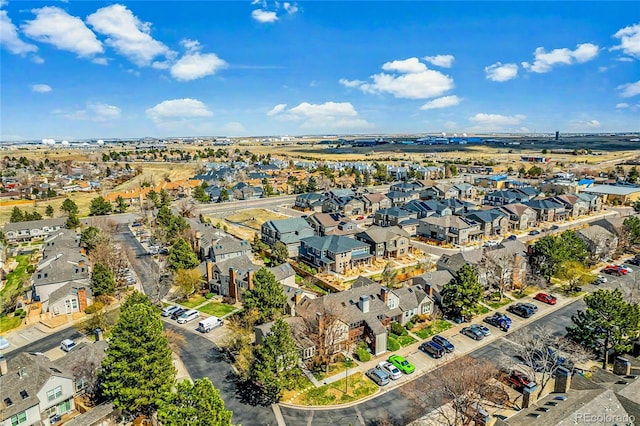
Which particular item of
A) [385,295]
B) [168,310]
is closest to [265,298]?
[385,295]

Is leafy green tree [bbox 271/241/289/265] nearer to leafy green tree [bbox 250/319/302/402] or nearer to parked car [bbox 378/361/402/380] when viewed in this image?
leafy green tree [bbox 250/319/302/402]

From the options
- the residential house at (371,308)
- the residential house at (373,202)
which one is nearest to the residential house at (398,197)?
the residential house at (373,202)

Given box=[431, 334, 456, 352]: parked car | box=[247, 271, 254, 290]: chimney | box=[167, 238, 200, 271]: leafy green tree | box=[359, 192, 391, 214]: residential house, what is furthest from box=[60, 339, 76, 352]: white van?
box=[359, 192, 391, 214]: residential house

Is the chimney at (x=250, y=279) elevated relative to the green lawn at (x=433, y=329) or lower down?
elevated

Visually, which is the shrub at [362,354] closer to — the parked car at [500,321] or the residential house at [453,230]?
the parked car at [500,321]

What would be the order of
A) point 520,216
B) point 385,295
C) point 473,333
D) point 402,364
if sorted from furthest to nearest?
point 520,216 < point 385,295 < point 473,333 < point 402,364

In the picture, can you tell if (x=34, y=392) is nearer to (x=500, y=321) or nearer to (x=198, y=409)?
(x=198, y=409)

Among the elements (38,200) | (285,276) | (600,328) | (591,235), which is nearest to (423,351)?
(600,328)
